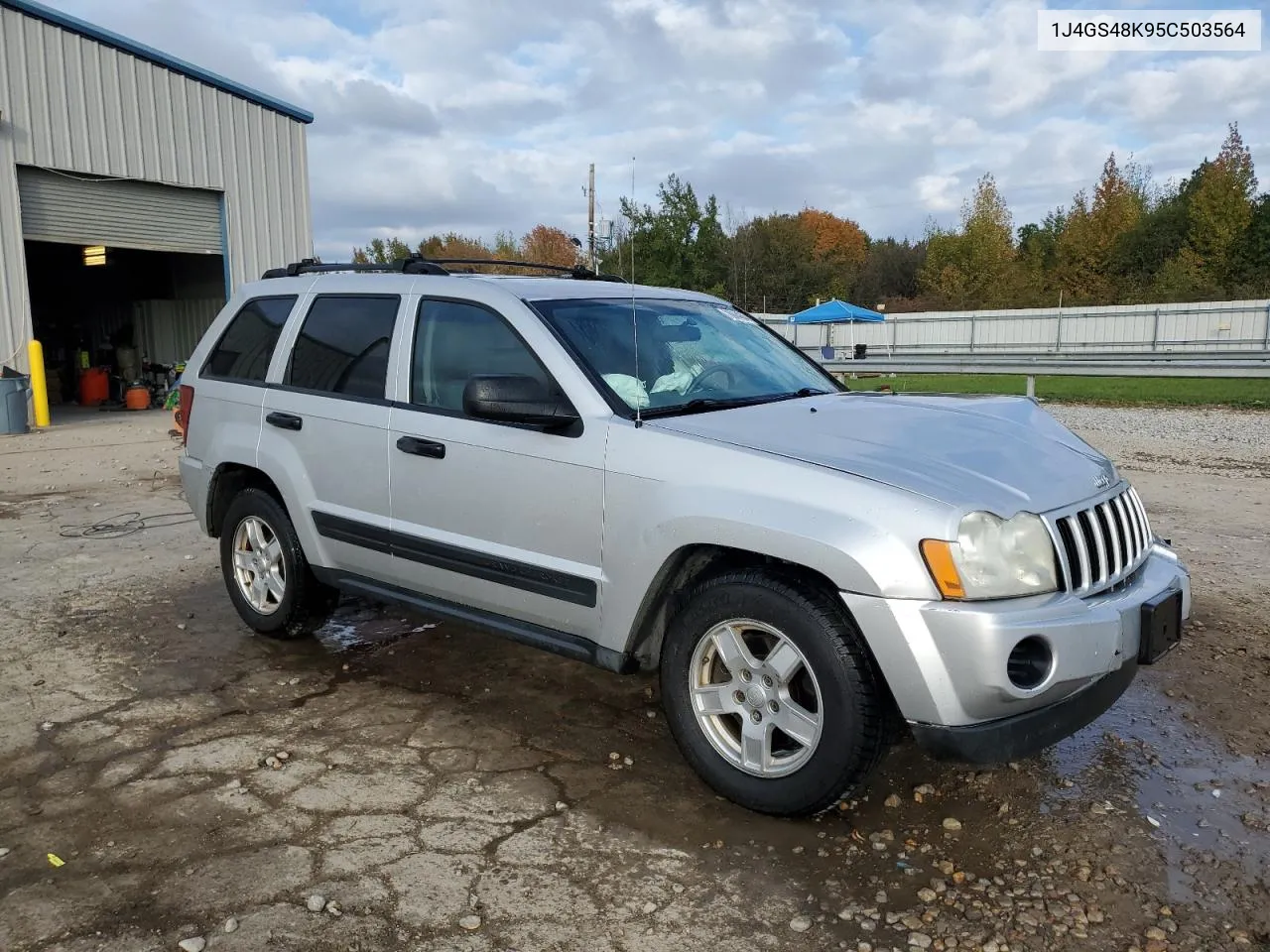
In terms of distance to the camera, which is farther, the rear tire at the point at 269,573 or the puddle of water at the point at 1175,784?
the rear tire at the point at 269,573

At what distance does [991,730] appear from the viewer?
286 cm

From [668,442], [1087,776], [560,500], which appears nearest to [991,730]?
[1087,776]

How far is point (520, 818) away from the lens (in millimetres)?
3311

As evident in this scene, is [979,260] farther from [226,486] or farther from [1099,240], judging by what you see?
[226,486]

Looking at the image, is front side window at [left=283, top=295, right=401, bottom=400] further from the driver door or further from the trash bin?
the trash bin

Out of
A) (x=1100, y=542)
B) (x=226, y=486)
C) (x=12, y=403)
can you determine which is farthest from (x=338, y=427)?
(x=12, y=403)

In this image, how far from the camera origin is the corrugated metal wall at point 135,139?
15.3m

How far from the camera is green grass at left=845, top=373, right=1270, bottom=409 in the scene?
17312mm

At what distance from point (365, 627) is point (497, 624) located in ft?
5.86

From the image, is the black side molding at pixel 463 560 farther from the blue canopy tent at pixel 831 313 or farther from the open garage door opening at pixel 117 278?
the blue canopy tent at pixel 831 313

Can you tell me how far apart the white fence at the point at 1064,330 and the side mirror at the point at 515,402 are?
24.5m

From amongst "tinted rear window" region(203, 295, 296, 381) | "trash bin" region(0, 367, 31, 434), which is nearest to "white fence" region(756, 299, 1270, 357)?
"trash bin" region(0, 367, 31, 434)

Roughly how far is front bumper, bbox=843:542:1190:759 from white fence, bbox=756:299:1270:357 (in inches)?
988

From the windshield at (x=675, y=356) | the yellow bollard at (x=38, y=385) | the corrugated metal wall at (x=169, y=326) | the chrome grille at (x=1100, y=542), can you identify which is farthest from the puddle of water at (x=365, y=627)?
the corrugated metal wall at (x=169, y=326)
